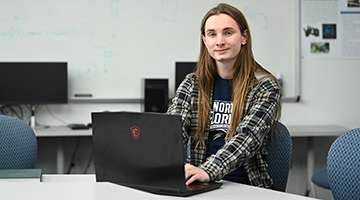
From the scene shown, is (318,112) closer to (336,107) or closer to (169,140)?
(336,107)

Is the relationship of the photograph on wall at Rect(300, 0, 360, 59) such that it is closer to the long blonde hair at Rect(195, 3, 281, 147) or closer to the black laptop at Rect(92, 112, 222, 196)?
the long blonde hair at Rect(195, 3, 281, 147)

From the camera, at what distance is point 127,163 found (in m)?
1.32

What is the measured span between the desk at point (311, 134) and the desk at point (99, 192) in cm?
218

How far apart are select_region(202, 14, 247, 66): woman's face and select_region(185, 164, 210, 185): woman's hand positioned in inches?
19.9

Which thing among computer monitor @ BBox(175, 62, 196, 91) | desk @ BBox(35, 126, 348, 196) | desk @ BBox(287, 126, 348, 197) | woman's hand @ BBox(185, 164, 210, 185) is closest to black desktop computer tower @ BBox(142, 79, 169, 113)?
computer monitor @ BBox(175, 62, 196, 91)

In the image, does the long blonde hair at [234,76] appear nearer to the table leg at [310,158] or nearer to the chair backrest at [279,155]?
the chair backrest at [279,155]

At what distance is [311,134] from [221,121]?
6.06 ft

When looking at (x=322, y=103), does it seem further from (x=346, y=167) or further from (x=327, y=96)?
(x=346, y=167)

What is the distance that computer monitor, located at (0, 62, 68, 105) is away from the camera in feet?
11.5

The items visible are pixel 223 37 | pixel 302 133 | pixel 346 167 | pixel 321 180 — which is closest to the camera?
pixel 346 167

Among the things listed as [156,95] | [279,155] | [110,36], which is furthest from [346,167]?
[110,36]

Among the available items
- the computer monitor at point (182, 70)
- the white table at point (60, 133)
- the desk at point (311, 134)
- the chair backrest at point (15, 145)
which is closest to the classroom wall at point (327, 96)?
the desk at point (311, 134)

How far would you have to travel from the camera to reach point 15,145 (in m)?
1.85

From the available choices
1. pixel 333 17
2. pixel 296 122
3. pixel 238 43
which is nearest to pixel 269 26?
pixel 333 17
